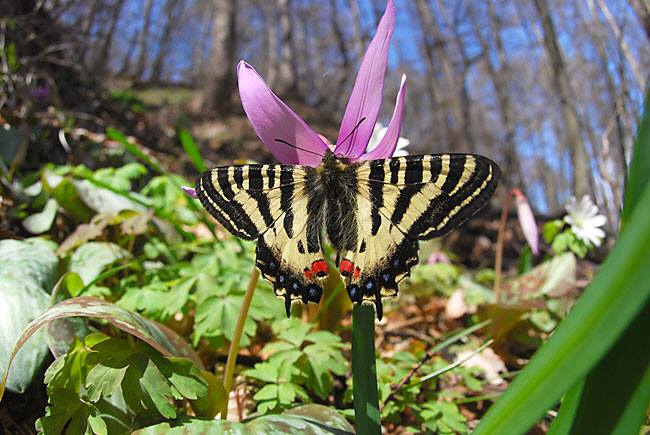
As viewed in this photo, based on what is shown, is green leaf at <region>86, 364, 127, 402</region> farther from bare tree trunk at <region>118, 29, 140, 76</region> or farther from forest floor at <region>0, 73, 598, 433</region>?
bare tree trunk at <region>118, 29, 140, 76</region>

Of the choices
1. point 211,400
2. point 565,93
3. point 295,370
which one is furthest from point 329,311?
point 565,93

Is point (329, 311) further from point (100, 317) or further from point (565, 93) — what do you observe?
point (565, 93)

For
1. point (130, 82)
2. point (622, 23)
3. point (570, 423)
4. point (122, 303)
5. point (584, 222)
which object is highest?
point (130, 82)

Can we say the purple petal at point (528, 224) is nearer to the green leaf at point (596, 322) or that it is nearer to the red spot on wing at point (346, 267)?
the red spot on wing at point (346, 267)

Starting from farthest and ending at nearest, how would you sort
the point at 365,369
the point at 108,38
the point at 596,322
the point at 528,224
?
the point at 108,38 → the point at 528,224 → the point at 365,369 → the point at 596,322

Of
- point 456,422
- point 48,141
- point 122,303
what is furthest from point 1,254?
point 48,141

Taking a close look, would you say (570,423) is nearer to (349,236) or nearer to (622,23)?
(349,236)

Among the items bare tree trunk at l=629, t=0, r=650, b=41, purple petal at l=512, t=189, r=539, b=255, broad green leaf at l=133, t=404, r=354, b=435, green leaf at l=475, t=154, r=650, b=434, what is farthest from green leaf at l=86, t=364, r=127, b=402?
bare tree trunk at l=629, t=0, r=650, b=41
